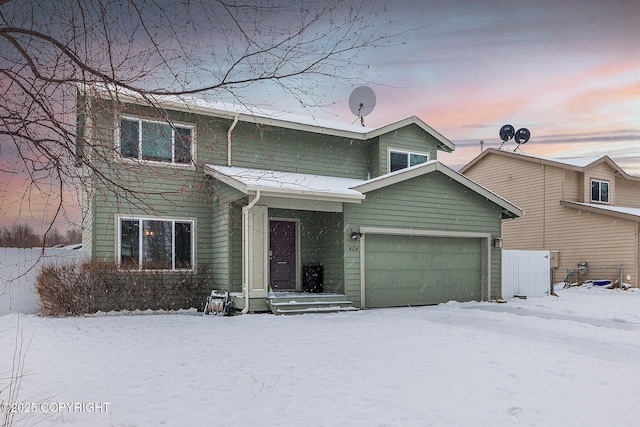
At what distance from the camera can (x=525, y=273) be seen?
1670 centimetres

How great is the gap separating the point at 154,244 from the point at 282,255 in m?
3.52

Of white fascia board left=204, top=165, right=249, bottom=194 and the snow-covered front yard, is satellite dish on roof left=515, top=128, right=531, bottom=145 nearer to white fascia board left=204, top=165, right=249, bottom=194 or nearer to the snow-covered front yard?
the snow-covered front yard

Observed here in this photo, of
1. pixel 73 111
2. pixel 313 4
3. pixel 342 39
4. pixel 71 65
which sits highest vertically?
pixel 313 4

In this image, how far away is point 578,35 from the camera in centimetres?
1195

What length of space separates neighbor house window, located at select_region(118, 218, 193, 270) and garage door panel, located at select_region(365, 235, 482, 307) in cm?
472

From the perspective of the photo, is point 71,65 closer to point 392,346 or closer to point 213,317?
point 392,346

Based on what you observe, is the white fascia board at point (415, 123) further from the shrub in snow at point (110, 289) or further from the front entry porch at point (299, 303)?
the shrub in snow at point (110, 289)

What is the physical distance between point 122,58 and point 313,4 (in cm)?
167

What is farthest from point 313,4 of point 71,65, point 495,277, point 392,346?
point 495,277

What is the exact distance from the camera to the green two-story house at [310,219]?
11.6 metres

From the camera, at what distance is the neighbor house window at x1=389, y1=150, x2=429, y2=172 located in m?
15.7

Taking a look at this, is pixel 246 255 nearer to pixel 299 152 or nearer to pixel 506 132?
pixel 299 152

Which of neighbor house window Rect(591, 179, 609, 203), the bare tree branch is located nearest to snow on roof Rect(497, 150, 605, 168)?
neighbor house window Rect(591, 179, 609, 203)

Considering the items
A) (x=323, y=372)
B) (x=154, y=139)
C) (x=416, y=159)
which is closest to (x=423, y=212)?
(x=416, y=159)
